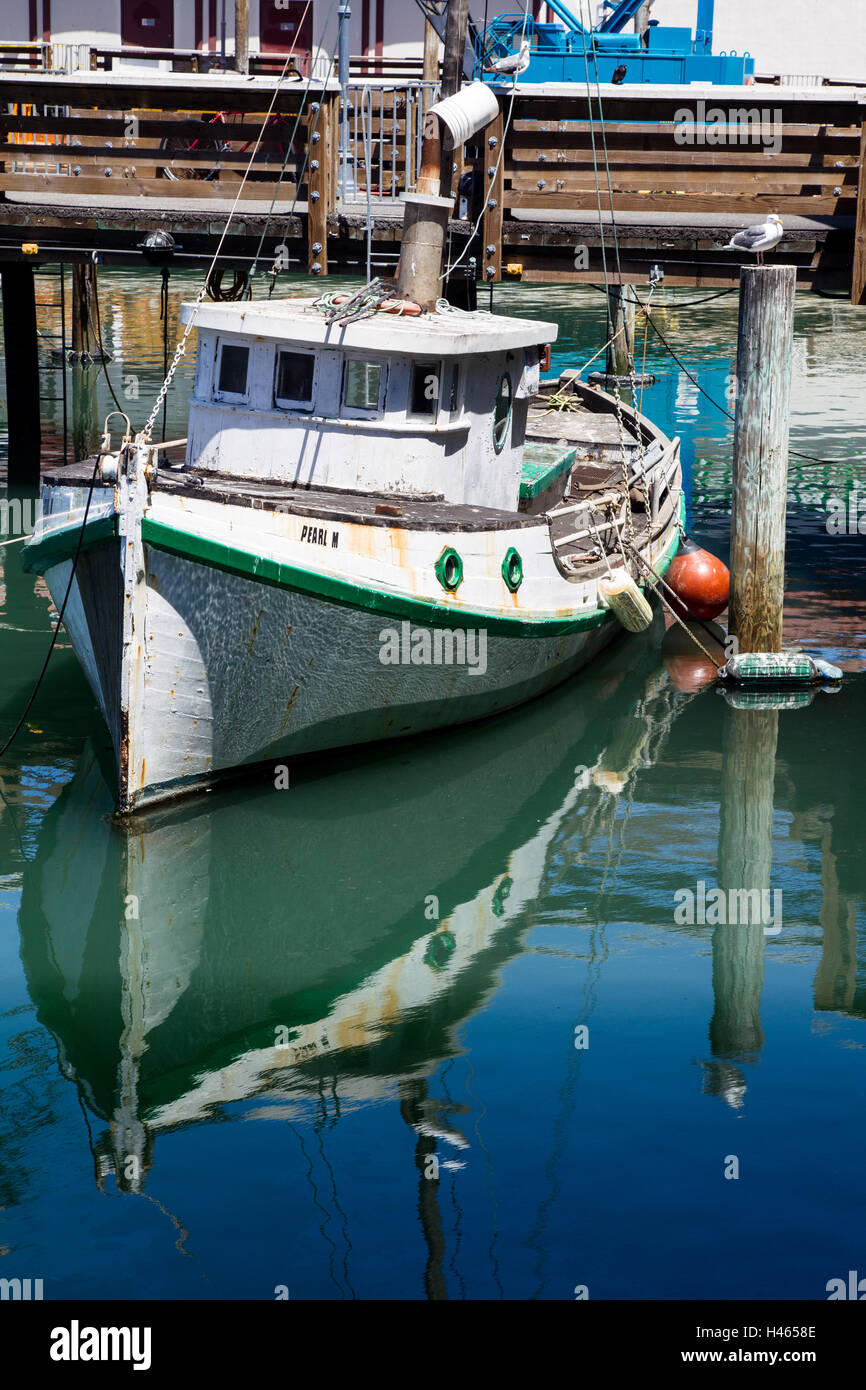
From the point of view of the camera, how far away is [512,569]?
1321 centimetres

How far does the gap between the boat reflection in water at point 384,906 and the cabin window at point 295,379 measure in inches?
121

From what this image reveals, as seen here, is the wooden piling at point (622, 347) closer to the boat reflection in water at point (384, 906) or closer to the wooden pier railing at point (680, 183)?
the wooden pier railing at point (680, 183)

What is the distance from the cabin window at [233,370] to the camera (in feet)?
43.2

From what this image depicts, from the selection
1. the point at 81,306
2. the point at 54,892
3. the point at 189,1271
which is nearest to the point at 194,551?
the point at 54,892

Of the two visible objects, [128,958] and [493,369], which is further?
[493,369]

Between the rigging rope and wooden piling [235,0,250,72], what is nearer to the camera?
the rigging rope

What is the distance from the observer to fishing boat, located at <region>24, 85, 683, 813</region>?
11.2m

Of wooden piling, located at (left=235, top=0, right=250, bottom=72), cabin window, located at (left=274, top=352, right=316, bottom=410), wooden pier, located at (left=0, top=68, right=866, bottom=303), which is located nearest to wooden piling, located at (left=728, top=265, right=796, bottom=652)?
wooden pier, located at (left=0, top=68, right=866, bottom=303)

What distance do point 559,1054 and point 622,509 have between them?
8671mm

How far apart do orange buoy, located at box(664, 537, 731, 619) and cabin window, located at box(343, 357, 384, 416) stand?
→ 15.7 feet

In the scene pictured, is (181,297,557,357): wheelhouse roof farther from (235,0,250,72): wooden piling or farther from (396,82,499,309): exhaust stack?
(235,0,250,72): wooden piling

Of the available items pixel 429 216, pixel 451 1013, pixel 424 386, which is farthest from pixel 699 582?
pixel 451 1013

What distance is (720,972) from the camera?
9805 millimetres
